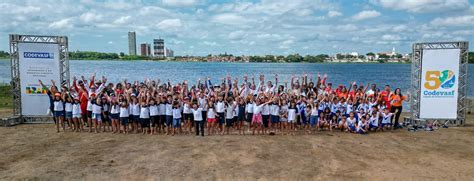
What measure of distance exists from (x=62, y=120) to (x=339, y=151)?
9871 millimetres

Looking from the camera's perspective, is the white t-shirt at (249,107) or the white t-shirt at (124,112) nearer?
the white t-shirt at (124,112)

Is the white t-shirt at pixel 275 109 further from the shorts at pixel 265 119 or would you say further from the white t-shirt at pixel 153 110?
the white t-shirt at pixel 153 110

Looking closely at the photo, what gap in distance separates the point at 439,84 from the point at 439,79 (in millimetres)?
203

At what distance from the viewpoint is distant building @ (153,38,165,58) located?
151488 millimetres

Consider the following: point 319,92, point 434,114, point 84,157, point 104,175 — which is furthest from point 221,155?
point 434,114

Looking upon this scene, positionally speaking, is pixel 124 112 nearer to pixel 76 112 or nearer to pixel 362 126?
pixel 76 112

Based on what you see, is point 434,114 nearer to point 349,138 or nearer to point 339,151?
point 349,138

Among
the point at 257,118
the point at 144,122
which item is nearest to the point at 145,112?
the point at 144,122

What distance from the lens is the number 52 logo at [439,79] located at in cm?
1409

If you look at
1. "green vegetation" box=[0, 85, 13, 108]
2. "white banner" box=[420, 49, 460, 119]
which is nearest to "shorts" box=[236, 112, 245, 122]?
"white banner" box=[420, 49, 460, 119]

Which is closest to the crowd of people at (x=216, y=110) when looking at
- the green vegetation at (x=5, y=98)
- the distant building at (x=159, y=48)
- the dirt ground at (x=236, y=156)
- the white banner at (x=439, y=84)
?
the dirt ground at (x=236, y=156)

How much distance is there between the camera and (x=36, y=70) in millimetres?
14352

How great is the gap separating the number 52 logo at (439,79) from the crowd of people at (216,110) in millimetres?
1492

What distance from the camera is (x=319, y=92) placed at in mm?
14539
